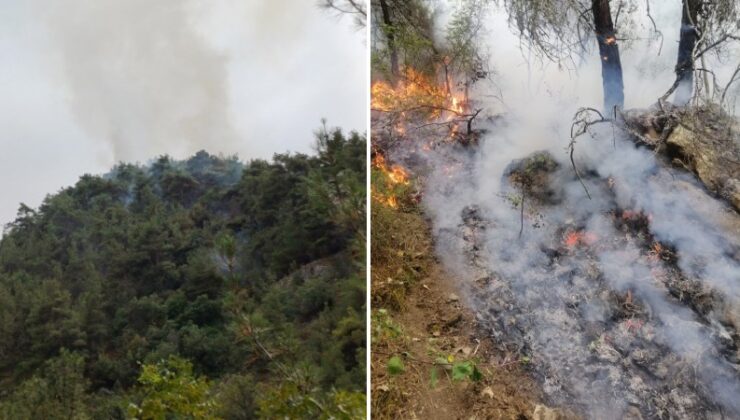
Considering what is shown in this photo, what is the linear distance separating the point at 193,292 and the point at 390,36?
1.18 meters

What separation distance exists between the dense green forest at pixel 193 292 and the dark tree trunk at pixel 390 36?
324mm

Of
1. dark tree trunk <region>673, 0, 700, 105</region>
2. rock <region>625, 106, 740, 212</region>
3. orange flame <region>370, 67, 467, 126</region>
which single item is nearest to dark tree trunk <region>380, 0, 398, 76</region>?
orange flame <region>370, 67, 467, 126</region>

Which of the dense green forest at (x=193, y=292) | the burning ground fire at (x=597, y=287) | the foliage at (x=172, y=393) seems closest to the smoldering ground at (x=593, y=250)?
the burning ground fire at (x=597, y=287)

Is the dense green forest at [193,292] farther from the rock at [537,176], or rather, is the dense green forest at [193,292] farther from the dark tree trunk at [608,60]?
the dark tree trunk at [608,60]

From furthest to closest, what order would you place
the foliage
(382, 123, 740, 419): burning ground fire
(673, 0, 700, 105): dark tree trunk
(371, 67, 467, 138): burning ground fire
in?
(371, 67, 467, 138): burning ground fire, the foliage, (673, 0, 700, 105): dark tree trunk, (382, 123, 740, 419): burning ground fire

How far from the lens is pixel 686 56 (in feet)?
6.61

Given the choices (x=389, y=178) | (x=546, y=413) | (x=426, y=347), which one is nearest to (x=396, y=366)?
(x=426, y=347)

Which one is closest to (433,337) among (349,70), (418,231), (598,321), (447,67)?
(418,231)

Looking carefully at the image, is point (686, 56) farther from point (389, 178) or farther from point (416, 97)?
point (389, 178)

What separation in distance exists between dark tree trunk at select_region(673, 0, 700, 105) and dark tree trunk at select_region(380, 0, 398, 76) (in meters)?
0.96

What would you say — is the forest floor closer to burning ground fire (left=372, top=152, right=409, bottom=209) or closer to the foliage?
burning ground fire (left=372, top=152, right=409, bottom=209)

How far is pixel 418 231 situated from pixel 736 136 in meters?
1.06

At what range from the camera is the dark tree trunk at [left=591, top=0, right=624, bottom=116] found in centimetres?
209

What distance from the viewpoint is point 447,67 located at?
2311mm
